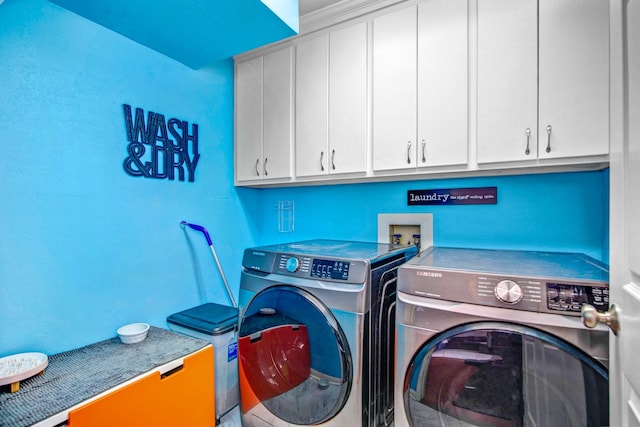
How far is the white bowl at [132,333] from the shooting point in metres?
1.55

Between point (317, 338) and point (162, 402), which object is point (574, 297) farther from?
point (162, 402)

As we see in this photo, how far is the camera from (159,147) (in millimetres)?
1861

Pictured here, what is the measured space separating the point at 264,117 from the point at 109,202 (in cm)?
108

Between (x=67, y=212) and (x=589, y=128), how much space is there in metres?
2.37

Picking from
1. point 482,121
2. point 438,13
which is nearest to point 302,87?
point 438,13

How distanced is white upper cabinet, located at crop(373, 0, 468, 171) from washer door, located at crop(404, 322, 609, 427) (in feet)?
2.79

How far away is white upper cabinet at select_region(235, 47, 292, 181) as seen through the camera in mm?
2021

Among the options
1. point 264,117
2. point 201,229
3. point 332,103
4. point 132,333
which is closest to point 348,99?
point 332,103

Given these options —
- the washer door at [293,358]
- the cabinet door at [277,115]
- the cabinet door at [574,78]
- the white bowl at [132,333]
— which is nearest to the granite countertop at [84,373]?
the white bowl at [132,333]

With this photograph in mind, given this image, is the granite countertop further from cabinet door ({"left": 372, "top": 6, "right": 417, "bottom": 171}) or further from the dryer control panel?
cabinet door ({"left": 372, "top": 6, "right": 417, "bottom": 171})

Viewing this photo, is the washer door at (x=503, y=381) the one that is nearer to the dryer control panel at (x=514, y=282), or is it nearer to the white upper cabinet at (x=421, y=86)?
the dryer control panel at (x=514, y=282)

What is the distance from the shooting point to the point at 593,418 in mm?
893

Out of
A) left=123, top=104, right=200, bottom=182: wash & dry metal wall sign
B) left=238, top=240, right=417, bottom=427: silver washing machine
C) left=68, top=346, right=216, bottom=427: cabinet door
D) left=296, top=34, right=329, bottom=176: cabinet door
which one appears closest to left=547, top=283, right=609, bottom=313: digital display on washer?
left=238, top=240, right=417, bottom=427: silver washing machine

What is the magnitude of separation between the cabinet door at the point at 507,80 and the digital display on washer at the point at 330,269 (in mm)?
835
